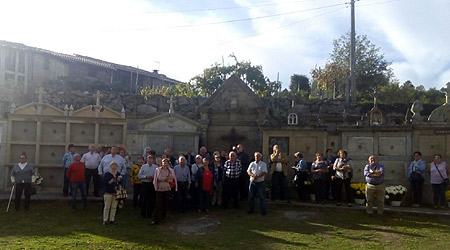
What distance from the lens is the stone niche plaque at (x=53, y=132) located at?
13.0 meters

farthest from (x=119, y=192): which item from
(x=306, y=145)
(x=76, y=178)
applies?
(x=306, y=145)

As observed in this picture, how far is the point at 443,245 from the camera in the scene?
772 centimetres

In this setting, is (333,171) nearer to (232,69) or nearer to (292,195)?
(292,195)

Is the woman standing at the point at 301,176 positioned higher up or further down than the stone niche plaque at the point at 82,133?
further down

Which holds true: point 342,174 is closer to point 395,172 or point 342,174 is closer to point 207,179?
point 395,172

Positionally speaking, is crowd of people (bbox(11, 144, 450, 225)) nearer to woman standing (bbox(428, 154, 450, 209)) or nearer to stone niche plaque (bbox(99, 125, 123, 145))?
woman standing (bbox(428, 154, 450, 209))

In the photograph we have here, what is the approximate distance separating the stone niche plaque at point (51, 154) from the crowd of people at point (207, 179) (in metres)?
1.57

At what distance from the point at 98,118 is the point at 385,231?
9.00m

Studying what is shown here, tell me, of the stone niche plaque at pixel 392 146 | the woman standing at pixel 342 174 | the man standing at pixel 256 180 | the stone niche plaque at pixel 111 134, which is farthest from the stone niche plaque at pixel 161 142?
the stone niche plaque at pixel 392 146

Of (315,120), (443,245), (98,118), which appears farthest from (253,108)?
(443,245)

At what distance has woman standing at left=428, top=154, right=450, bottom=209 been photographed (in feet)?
34.8

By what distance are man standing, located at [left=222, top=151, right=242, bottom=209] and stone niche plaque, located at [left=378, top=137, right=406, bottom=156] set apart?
4.61m

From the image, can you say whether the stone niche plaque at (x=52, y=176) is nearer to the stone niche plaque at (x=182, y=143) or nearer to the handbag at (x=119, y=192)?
the stone niche plaque at (x=182, y=143)

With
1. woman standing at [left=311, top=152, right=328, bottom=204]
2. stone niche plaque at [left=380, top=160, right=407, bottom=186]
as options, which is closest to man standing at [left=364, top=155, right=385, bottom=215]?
woman standing at [left=311, top=152, right=328, bottom=204]
